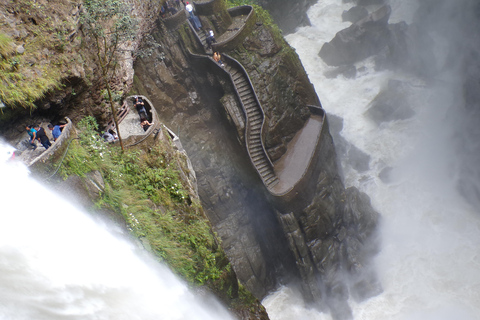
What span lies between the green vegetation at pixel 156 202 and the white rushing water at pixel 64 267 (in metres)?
0.90

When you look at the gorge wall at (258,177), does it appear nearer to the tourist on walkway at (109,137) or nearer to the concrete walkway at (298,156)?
the concrete walkway at (298,156)

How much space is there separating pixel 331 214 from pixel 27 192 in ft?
59.2

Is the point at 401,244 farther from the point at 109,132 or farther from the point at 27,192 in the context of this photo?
the point at 27,192

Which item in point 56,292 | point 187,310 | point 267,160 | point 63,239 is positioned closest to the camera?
point 56,292

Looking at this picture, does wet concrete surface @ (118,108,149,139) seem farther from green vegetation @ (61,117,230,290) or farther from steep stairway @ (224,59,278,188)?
steep stairway @ (224,59,278,188)

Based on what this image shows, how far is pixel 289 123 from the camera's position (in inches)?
866

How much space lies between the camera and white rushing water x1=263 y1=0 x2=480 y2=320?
67.5ft

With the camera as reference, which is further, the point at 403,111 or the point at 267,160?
the point at 403,111

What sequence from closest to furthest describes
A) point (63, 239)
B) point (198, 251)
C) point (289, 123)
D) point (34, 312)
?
point (34, 312) → point (63, 239) → point (198, 251) → point (289, 123)

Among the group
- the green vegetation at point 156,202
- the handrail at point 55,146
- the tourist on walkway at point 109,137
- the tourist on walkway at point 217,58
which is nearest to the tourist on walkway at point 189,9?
the tourist on walkway at point 217,58

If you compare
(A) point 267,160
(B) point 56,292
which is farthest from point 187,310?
(A) point 267,160

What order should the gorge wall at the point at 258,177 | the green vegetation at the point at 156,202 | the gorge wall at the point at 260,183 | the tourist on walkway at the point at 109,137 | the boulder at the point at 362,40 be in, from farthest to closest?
the boulder at the point at 362,40 < the gorge wall at the point at 260,183 < the gorge wall at the point at 258,177 < the tourist on walkway at the point at 109,137 < the green vegetation at the point at 156,202

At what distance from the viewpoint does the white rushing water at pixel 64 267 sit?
730 centimetres

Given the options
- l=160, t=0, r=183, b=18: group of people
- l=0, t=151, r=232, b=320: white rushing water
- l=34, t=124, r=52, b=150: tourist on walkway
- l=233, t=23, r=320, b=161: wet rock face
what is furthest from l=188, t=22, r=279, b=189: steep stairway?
l=34, t=124, r=52, b=150: tourist on walkway
